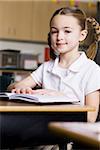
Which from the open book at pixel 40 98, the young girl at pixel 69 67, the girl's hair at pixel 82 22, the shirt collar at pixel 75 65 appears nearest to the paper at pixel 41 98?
the open book at pixel 40 98

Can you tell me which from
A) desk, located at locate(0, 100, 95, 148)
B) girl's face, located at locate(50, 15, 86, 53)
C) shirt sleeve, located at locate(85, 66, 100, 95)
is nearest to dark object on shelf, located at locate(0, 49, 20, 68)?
girl's face, located at locate(50, 15, 86, 53)

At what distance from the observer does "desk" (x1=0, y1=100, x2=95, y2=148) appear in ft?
3.00

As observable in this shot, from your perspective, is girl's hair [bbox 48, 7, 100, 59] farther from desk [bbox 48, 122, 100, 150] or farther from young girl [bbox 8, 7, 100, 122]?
desk [bbox 48, 122, 100, 150]

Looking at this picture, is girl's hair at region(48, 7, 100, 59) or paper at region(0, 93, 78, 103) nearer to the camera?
paper at region(0, 93, 78, 103)

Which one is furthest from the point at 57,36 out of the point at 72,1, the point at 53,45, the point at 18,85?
the point at 72,1

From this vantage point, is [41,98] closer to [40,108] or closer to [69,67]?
[40,108]

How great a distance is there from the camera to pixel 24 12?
16.0 ft

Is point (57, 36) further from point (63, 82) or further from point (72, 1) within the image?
point (72, 1)

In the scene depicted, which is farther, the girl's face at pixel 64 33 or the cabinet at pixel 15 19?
the cabinet at pixel 15 19

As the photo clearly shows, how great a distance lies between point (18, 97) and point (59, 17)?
0.51 metres

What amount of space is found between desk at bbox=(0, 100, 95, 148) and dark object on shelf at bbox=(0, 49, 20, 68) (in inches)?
135

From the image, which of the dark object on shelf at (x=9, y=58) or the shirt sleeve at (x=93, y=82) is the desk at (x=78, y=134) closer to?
the shirt sleeve at (x=93, y=82)

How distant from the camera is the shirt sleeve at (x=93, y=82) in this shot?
133cm

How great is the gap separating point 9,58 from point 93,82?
3175mm
